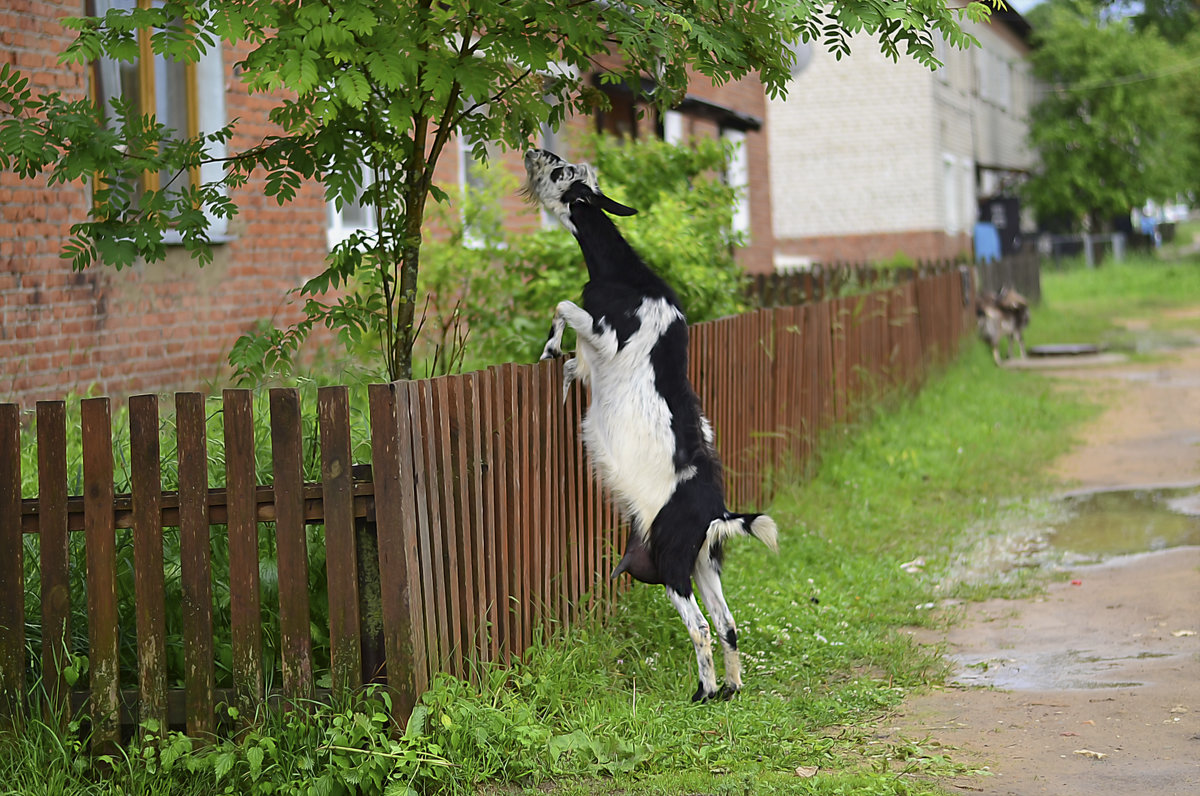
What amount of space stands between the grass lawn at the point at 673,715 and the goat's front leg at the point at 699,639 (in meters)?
0.08

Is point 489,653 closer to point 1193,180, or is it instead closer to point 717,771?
point 717,771

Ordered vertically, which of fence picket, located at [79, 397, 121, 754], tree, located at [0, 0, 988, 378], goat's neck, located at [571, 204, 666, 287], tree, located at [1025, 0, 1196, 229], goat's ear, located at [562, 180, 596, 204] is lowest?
fence picket, located at [79, 397, 121, 754]

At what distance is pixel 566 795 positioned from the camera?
3.99 metres

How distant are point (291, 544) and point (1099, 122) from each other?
34801 mm

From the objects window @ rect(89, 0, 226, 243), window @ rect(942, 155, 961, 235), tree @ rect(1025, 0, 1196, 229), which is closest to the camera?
window @ rect(89, 0, 226, 243)

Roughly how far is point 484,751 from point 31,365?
478cm

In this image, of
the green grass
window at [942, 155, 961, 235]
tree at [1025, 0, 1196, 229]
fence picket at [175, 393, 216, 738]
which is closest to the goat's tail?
fence picket at [175, 393, 216, 738]

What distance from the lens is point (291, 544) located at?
13.4ft

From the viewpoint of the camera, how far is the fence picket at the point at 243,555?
13.3ft

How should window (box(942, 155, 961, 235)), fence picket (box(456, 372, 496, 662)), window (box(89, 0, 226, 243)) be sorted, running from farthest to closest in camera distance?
window (box(942, 155, 961, 235))
window (box(89, 0, 226, 243))
fence picket (box(456, 372, 496, 662))

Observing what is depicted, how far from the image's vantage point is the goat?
53.6 feet

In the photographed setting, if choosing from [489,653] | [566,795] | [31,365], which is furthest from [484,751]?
[31,365]

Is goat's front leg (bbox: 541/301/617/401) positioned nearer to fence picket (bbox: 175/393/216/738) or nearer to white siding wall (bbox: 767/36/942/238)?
fence picket (bbox: 175/393/216/738)

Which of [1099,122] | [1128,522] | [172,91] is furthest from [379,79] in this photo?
[1099,122]
